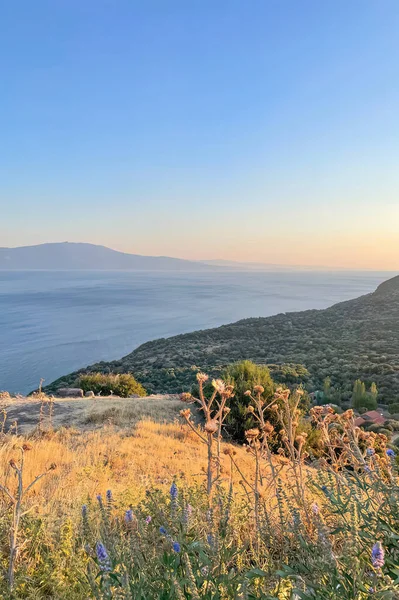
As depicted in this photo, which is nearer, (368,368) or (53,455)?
(53,455)

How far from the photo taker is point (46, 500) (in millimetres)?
3045

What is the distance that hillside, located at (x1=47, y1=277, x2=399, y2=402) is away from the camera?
15414 mm

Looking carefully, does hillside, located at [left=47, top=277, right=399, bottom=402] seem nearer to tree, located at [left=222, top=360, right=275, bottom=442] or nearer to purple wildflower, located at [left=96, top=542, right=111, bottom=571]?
tree, located at [left=222, top=360, right=275, bottom=442]

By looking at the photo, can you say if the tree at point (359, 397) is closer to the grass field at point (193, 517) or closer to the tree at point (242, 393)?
the tree at point (242, 393)

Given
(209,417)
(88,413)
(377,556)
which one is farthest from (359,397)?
(377,556)

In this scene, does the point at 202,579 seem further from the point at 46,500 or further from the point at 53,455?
the point at 53,455

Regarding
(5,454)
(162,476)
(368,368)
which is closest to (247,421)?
(162,476)

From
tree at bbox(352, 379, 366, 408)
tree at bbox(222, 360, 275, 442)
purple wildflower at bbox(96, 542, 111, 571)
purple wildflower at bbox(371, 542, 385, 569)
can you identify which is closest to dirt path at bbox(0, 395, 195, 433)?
tree at bbox(222, 360, 275, 442)

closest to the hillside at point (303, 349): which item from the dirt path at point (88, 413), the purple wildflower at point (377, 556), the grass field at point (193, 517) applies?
the dirt path at point (88, 413)

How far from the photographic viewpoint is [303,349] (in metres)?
23.2

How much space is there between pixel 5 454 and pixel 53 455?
22.0 inches

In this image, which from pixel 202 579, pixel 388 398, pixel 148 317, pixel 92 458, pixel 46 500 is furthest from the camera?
pixel 148 317

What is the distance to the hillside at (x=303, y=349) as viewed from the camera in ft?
50.6

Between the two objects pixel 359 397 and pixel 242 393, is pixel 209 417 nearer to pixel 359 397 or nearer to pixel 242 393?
pixel 242 393
